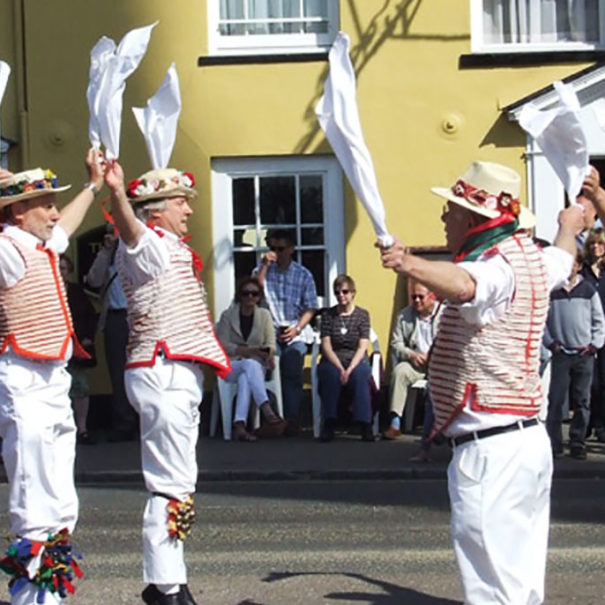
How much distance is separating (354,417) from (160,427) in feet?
23.1

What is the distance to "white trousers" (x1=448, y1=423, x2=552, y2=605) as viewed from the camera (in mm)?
5453

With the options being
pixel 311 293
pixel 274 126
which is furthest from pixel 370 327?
pixel 274 126

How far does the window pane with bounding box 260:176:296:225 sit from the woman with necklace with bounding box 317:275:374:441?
5.14 ft

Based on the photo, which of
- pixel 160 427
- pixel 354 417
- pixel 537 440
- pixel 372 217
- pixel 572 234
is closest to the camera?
pixel 372 217

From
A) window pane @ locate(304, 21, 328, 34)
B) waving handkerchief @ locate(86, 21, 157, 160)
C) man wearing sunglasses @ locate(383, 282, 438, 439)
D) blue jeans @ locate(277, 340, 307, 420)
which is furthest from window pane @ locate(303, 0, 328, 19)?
waving handkerchief @ locate(86, 21, 157, 160)

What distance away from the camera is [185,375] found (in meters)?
6.90

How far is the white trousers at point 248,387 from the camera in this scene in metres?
13.9

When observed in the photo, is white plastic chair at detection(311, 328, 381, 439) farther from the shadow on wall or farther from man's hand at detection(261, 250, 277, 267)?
the shadow on wall

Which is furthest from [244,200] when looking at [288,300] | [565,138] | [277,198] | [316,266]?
[565,138]

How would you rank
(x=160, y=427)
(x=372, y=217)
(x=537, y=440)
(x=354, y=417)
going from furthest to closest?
1. (x=354, y=417)
2. (x=160, y=427)
3. (x=537, y=440)
4. (x=372, y=217)

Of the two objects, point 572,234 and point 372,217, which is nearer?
point 372,217

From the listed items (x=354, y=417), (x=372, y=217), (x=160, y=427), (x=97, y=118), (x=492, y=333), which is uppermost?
(x=97, y=118)

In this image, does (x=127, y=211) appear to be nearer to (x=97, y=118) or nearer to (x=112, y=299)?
(x=97, y=118)

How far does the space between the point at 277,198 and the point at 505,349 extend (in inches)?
392
